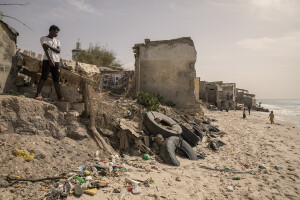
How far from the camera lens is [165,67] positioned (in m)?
10.5

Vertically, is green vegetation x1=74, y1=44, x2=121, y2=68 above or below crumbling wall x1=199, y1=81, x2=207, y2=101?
above

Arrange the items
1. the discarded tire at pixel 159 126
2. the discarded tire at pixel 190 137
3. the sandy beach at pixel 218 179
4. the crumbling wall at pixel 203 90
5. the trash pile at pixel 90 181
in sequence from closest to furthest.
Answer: the trash pile at pixel 90 181 → the sandy beach at pixel 218 179 → the discarded tire at pixel 159 126 → the discarded tire at pixel 190 137 → the crumbling wall at pixel 203 90

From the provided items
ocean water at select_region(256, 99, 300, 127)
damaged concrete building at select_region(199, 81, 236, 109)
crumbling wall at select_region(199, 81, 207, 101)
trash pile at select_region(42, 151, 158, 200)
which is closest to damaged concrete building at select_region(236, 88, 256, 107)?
ocean water at select_region(256, 99, 300, 127)

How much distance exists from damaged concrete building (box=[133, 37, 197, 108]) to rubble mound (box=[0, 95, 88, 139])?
21.7 ft

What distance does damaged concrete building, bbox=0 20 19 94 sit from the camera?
3.75 meters

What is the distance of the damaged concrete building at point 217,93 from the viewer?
73.9 ft

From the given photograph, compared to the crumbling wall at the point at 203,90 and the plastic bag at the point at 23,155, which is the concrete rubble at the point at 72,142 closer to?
the plastic bag at the point at 23,155

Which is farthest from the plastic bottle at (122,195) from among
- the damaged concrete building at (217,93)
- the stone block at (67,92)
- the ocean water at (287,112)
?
the damaged concrete building at (217,93)

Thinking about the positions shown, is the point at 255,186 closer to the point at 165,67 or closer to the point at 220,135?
the point at 220,135

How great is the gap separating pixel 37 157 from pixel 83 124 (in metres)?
1.42

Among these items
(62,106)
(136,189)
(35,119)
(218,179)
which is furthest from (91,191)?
(218,179)

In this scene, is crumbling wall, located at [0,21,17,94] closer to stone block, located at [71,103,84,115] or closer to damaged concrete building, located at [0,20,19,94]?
damaged concrete building, located at [0,20,19,94]

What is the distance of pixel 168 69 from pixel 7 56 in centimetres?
A: 773

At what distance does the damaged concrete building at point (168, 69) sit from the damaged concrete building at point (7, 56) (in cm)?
693
